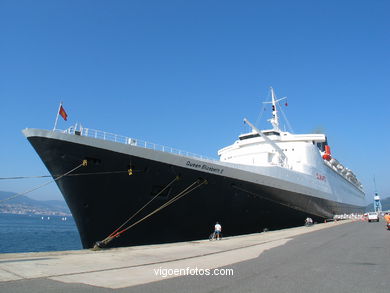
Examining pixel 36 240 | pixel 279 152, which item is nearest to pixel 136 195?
pixel 279 152

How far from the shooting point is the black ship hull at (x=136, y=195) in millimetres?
12328

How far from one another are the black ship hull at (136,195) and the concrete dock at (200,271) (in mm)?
3053

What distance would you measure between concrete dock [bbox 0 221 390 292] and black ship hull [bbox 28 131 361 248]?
10.0 feet

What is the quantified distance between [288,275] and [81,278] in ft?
14.4

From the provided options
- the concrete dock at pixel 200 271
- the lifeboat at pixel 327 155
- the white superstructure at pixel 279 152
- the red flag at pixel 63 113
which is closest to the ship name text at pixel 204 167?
the concrete dock at pixel 200 271

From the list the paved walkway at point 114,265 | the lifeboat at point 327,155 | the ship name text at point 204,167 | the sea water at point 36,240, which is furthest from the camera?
the lifeboat at point 327,155

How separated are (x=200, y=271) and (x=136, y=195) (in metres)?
6.56

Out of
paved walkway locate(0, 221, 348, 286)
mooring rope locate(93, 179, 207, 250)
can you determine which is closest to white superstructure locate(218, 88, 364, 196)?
mooring rope locate(93, 179, 207, 250)

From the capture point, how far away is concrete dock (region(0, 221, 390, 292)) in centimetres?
566

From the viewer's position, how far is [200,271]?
7336mm

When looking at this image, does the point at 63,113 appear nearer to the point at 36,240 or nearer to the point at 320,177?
the point at 320,177

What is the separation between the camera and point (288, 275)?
22.0 feet

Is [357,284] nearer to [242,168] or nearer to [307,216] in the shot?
[242,168]

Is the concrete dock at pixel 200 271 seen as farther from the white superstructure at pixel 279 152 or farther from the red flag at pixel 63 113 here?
the white superstructure at pixel 279 152
